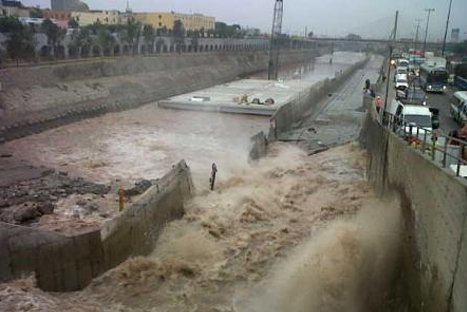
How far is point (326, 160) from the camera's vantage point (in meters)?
24.9

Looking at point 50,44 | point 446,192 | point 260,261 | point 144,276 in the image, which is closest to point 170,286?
point 144,276

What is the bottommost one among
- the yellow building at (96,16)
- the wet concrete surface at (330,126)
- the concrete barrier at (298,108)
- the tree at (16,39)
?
the wet concrete surface at (330,126)

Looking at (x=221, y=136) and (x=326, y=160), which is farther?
(x=221, y=136)

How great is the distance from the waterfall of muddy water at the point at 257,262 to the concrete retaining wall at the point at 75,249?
0.29 m

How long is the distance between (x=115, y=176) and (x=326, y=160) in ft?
35.0

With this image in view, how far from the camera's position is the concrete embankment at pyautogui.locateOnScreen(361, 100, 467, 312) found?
897cm

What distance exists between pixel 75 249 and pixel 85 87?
28.5 meters

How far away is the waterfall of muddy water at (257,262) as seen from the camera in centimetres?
1210

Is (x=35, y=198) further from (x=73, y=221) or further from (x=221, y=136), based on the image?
(x=221, y=136)

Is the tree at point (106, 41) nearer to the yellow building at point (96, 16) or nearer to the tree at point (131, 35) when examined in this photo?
the tree at point (131, 35)

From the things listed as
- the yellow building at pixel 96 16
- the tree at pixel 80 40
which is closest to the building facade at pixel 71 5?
the yellow building at pixel 96 16

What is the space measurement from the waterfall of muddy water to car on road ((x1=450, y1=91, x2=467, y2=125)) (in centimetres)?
1034

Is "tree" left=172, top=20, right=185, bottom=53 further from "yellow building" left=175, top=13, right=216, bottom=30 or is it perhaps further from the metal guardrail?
the metal guardrail

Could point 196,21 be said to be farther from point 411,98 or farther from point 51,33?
point 411,98
